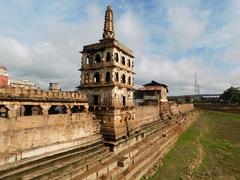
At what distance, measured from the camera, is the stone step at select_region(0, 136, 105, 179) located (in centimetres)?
854

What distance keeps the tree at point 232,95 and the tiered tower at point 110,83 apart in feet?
240

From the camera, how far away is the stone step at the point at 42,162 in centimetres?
854

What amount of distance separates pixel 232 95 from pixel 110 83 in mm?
79405

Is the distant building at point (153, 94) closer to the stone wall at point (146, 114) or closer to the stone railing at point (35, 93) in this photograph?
the stone wall at point (146, 114)

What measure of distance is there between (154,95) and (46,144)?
3184 centimetres

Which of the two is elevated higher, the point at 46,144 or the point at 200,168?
the point at 46,144

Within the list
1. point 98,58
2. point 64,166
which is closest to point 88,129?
point 64,166

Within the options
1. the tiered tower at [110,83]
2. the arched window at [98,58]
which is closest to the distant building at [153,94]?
the tiered tower at [110,83]

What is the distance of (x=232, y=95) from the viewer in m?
78.1

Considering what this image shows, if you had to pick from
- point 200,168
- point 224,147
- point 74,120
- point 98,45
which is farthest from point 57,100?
point 224,147

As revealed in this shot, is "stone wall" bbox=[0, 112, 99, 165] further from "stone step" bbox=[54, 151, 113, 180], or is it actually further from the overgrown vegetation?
the overgrown vegetation

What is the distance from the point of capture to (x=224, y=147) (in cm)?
2405

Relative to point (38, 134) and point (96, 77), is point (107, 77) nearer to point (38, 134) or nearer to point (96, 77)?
point (96, 77)

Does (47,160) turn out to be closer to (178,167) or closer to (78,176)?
(78,176)
